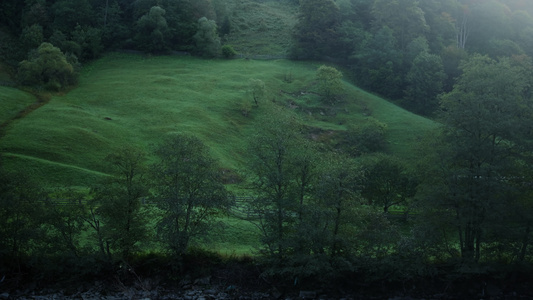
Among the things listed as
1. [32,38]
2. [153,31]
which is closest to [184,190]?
[153,31]

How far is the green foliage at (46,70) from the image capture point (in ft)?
253

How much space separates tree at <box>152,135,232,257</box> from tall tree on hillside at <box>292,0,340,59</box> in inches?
2827

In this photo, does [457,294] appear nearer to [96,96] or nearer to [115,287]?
[115,287]

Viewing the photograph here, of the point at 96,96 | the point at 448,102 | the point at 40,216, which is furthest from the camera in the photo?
the point at 96,96

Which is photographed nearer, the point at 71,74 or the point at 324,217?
the point at 324,217

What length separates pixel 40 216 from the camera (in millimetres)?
35344

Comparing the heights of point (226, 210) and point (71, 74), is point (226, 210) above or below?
below

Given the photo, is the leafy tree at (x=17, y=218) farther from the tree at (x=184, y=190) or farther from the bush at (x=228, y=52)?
the bush at (x=228, y=52)

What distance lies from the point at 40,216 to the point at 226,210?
48.9 ft

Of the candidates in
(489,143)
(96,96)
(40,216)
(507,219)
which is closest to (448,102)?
(489,143)

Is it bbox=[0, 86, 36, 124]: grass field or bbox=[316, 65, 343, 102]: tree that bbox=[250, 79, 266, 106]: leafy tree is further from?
bbox=[0, 86, 36, 124]: grass field

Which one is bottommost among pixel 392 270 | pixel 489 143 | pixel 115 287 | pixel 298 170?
pixel 115 287

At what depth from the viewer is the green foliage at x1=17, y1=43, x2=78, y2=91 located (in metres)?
77.2

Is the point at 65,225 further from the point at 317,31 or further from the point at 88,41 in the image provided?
the point at 317,31
